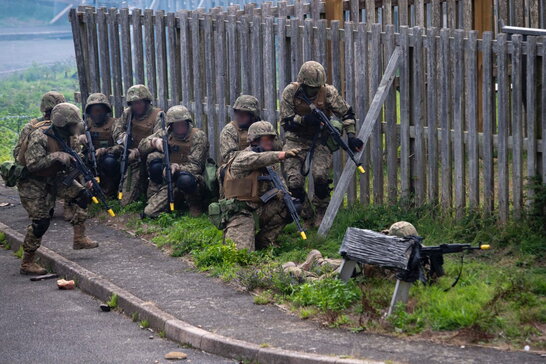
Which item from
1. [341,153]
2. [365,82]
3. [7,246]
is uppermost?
[365,82]

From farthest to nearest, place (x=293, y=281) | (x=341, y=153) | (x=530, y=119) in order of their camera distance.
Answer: (x=341, y=153), (x=530, y=119), (x=293, y=281)

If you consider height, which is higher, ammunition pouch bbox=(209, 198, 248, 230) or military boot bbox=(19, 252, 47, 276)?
ammunition pouch bbox=(209, 198, 248, 230)

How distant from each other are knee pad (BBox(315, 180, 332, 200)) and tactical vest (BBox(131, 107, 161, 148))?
9.06ft

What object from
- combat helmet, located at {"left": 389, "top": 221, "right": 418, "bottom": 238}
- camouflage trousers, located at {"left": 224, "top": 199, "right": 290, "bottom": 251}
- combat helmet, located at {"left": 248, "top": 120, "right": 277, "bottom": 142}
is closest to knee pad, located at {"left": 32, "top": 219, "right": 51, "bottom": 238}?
camouflage trousers, located at {"left": 224, "top": 199, "right": 290, "bottom": 251}

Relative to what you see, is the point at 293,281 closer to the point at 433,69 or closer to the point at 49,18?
the point at 433,69

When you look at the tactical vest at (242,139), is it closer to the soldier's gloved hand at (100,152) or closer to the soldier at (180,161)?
the soldier at (180,161)

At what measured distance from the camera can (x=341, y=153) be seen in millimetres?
11852

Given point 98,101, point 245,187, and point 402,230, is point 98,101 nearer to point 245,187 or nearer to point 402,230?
point 245,187

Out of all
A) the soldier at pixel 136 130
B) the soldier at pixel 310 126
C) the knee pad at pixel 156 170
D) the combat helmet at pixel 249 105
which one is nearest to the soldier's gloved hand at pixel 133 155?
the soldier at pixel 136 130

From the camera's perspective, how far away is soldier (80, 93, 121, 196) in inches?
528

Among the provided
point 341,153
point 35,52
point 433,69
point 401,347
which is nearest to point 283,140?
point 341,153

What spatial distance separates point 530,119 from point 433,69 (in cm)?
133

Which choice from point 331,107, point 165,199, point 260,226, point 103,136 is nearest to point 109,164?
point 103,136

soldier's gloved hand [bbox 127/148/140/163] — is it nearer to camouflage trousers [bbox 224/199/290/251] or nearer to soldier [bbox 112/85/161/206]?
soldier [bbox 112/85/161/206]
